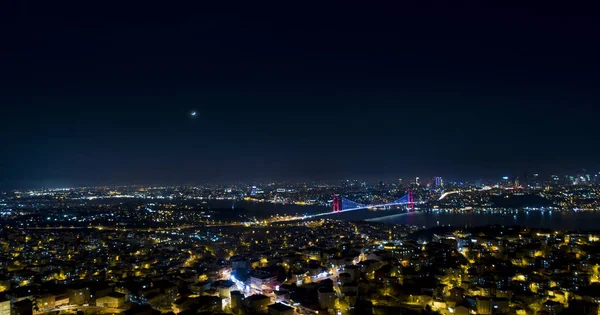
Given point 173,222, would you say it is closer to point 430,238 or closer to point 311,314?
point 430,238

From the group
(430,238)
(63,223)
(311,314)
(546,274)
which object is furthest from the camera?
(63,223)

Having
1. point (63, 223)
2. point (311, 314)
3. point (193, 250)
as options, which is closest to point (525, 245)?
point (311, 314)

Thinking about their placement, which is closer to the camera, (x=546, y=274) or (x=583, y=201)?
(x=546, y=274)

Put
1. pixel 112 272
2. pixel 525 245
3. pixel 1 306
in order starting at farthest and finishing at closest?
1. pixel 525 245
2. pixel 112 272
3. pixel 1 306

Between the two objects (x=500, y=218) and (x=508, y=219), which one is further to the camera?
(x=500, y=218)

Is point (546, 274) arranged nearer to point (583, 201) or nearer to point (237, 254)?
point (237, 254)

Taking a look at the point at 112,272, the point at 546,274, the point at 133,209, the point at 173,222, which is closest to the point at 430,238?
the point at 546,274
